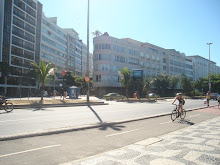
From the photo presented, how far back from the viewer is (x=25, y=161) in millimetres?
4512

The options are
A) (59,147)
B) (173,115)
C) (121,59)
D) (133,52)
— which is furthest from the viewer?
(133,52)

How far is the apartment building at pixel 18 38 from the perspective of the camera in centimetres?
5253

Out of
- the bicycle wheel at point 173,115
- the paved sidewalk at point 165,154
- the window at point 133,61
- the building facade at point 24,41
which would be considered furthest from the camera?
the window at point 133,61

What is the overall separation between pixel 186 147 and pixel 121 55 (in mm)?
56478

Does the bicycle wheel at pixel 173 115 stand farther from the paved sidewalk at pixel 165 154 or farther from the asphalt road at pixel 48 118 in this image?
the paved sidewalk at pixel 165 154

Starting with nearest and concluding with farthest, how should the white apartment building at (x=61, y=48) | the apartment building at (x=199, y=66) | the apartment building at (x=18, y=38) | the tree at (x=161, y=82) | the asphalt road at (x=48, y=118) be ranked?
the asphalt road at (x=48, y=118) → the apartment building at (x=18, y=38) → the tree at (x=161, y=82) → the white apartment building at (x=61, y=48) → the apartment building at (x=199, y=66)

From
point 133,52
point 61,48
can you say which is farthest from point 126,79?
point 61,48

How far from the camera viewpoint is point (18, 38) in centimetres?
5709

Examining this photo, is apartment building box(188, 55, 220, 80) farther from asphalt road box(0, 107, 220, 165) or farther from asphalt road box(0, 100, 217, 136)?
asphalt road box(0, 107, 220, 165)

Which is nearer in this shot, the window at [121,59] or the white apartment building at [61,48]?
the window at [121,59]

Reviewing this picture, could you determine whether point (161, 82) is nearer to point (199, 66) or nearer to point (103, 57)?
point (103, 57)

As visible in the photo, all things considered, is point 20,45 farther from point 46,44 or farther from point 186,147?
point 186,147

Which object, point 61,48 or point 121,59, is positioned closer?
point 121,59

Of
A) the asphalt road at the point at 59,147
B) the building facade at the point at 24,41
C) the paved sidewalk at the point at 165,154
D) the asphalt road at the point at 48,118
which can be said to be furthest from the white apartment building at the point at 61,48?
the paved sidewalk at the point at 165,154
